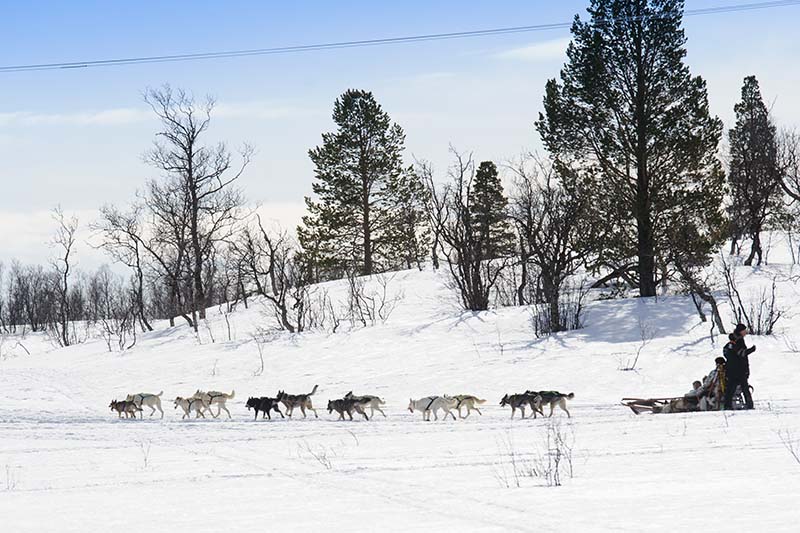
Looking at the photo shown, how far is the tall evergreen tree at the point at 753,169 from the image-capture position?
42188 millimetres

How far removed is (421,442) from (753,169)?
33.8 metres

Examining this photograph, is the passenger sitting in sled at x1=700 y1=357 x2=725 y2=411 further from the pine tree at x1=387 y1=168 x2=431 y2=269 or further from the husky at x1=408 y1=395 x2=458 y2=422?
the pine tree at x1=387 y1=168 x2=431 y2=269

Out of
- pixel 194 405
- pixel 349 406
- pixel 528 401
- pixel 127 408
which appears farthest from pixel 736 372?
pixel 127 408

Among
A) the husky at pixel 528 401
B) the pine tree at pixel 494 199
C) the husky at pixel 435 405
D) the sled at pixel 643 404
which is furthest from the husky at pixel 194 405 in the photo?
the pine tree at pixel 494 199

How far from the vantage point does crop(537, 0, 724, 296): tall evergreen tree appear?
98.6 ft

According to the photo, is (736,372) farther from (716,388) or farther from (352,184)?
(352,184)

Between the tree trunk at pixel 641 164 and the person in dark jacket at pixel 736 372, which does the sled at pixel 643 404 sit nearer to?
the person in dark jacket at pixel 736 372

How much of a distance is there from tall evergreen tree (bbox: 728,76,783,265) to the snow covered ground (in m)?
12.8

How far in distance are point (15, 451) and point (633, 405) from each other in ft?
36.6

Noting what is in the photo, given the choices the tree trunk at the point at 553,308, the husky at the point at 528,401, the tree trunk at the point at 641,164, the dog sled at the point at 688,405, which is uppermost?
the tree trunk at the point at 641,164

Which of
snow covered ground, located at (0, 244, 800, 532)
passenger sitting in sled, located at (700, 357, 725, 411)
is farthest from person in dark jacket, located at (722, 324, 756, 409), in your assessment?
snow covered ground, located at (0, 244, 800, 532)

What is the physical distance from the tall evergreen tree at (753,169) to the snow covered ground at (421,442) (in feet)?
42.0

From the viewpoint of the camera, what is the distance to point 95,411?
21344mm

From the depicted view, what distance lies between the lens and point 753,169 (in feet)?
140
